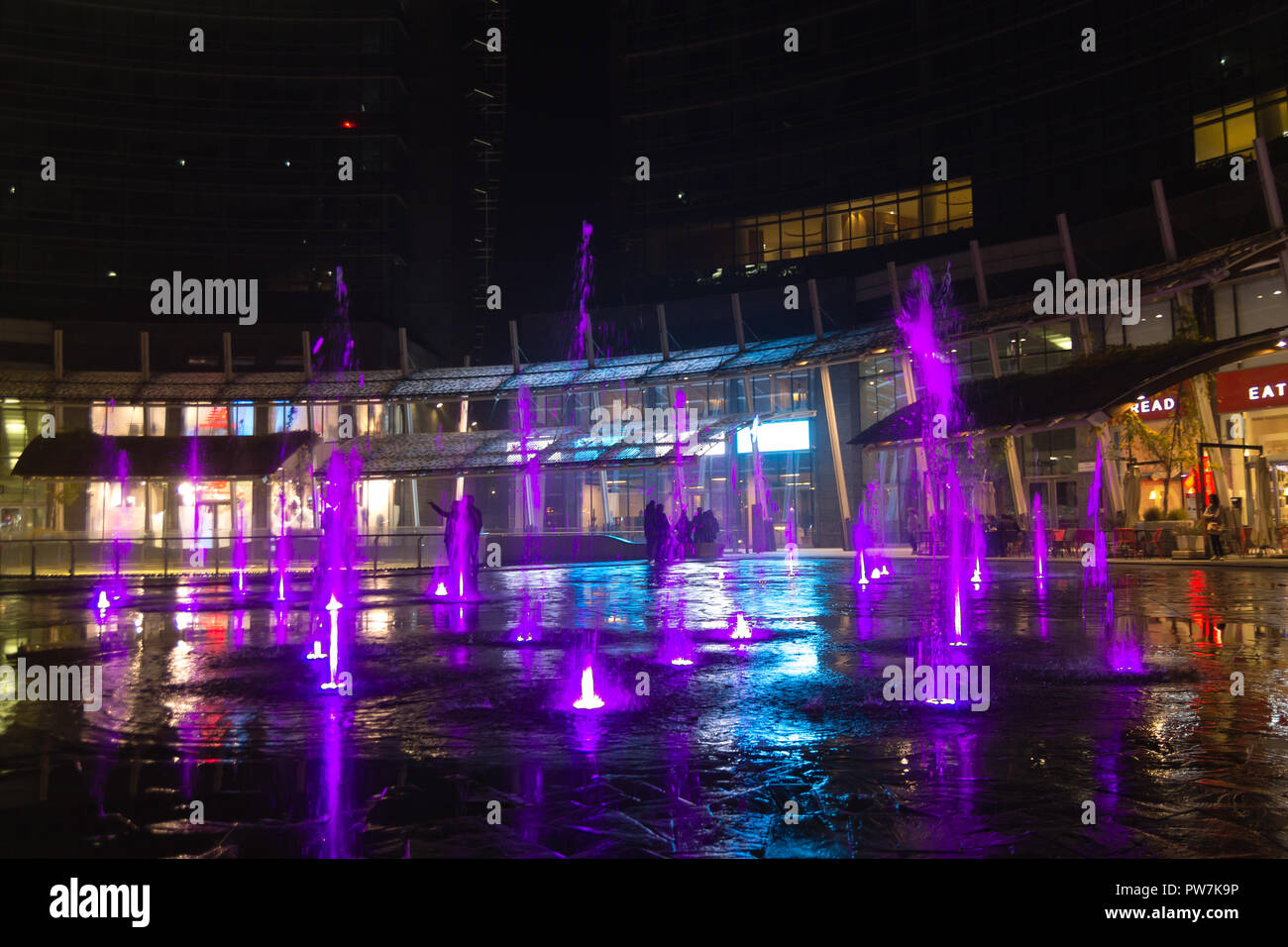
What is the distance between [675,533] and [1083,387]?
585 inches

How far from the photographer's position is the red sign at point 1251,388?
90.0 feet

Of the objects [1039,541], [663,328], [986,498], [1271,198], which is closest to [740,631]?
[1271,198]

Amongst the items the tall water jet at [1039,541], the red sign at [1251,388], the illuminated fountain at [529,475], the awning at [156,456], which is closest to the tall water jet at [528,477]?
the illuminated fountain at [529,475]

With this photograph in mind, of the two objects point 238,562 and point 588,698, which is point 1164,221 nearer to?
point 588,698

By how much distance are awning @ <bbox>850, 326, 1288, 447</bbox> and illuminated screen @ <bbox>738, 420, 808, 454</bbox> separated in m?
9.56

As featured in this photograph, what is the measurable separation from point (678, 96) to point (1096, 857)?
169ft

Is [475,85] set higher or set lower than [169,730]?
higher

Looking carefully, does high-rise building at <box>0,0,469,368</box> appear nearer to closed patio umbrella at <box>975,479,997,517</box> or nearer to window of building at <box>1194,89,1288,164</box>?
closed patio umbrella at <box>975,479,997,517</box>

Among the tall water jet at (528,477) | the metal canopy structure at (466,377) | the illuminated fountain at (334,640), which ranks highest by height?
the metal canopy structure at (466,377)

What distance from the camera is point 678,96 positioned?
168 feet

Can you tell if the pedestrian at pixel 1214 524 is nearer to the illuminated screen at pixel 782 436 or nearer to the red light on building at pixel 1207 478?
the red light on building at pixel 1207 478

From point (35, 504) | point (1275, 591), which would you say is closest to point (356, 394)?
point (35, 504)

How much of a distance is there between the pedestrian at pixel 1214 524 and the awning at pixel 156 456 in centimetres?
3292
